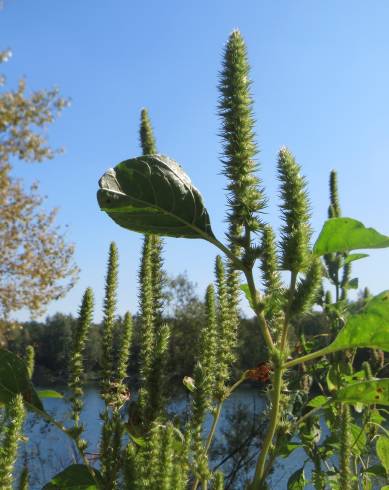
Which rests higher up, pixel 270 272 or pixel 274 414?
pixel 270 272

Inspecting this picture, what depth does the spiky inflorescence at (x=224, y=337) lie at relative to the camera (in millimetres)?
1155

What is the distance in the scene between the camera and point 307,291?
0.95 metres

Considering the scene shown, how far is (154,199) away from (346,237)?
34 cm

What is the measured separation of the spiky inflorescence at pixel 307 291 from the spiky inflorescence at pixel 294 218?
5 centimetres

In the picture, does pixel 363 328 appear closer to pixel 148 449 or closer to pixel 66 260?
pixel 148 449

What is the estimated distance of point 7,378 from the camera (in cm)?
109

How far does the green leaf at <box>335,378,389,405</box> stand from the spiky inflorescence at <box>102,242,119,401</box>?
0.42m

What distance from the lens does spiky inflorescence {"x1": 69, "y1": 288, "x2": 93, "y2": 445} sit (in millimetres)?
1020

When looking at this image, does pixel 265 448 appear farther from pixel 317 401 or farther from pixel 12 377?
pixel 317 401

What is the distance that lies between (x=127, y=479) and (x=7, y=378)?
0.39 meters

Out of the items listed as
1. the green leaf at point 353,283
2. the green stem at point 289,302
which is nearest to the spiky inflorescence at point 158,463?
the green stem at point 289,302

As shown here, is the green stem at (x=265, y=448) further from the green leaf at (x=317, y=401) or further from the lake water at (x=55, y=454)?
the lake water at (x=55, y=454)

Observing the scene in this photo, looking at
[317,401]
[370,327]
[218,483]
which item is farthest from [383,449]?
[218,483]

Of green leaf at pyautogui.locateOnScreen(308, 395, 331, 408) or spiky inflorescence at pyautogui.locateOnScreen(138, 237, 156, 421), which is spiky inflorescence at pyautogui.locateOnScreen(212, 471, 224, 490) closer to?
spiky inflorescence at pyautogui.locateOnScreen(138, 237, 156, 421)
